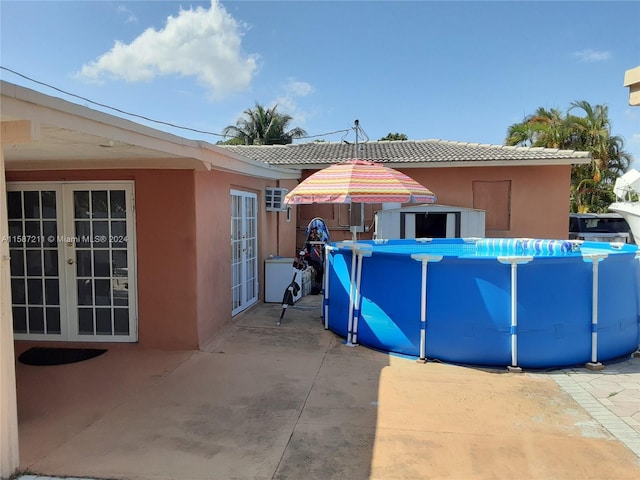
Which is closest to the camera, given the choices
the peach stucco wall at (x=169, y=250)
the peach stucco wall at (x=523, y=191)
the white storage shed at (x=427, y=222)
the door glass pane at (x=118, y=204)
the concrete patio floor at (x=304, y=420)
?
the concrete patio floor at (x=304, y=420)

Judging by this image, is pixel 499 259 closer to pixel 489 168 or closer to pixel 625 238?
pixel 489 168

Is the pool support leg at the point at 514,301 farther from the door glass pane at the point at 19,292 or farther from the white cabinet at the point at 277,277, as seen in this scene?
the door glass pane at the point at 19,292

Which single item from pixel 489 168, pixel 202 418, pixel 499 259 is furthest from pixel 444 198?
pixel 202 418

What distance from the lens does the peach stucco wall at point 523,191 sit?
1250 centimetres

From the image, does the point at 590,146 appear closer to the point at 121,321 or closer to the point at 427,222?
the point at 427,222

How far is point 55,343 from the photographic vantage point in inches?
259

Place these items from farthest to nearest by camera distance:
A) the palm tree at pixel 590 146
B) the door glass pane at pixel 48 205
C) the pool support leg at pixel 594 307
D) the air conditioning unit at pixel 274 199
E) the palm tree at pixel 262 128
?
1. the palm tree at pixel 262 128
2. the palm tree at pixel 590 146
3. the air conditioning unit at pixel 274 199
4. the door glass pane at pixel 48 205
5. the pool support leg at pixel 594 307

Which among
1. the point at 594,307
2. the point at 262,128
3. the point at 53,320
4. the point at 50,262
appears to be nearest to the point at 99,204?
the point at 50,262

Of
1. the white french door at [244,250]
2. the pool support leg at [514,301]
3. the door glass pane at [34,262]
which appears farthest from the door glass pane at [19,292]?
the pool support leg at [514,301]

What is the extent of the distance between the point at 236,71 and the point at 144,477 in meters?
13.3

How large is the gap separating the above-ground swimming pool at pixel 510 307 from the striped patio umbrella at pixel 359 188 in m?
0.93

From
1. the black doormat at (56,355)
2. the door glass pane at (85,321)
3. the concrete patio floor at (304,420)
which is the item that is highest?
the door glass pane at (85,321)

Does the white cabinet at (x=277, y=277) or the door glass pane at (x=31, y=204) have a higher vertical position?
the door glass pane at (x=31, y=204)

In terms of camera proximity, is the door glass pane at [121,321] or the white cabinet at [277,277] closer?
the door glass pane at [121,321]
